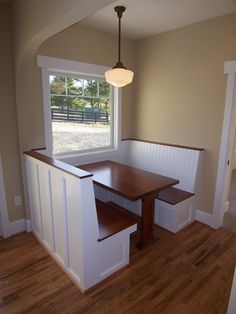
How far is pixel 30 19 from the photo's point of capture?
1.78 m

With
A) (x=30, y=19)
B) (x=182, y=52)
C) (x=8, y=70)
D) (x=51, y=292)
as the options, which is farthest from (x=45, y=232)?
(x=182, y=52)

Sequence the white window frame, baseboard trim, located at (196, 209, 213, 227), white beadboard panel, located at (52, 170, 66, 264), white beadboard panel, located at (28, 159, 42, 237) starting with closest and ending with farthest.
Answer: white beadboard panel, located at (52, 170, 66, 264) → white beadboard panel, located at (28, 159, 42, 237) → the white window frame → baseboard trim, located at (196, 209, 213, 227)

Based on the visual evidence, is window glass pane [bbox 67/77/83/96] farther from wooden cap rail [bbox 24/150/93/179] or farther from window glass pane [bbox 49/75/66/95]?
wooden cap rail [bbox 24/150/93/179]

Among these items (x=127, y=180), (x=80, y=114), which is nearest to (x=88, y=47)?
(x=80, y=114)

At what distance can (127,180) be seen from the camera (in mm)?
2531

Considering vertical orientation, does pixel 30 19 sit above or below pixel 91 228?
above

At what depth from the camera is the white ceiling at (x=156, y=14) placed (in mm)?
2141

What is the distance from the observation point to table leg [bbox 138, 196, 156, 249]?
7.78 feet

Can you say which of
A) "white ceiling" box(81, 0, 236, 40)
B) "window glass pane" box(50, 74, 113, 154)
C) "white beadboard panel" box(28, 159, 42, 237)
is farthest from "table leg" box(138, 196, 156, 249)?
"white ceiling" box(81, 0, 236, 40)

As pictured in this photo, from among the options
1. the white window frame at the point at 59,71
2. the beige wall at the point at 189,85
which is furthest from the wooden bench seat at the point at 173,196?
the white window frame at the point at 59,71

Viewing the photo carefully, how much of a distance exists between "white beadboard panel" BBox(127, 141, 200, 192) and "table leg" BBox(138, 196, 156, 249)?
0.76 m

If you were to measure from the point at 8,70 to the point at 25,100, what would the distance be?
1.12ft

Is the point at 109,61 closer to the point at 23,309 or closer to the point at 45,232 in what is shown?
the point at 45,232

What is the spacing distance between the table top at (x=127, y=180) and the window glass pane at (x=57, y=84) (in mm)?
1080
